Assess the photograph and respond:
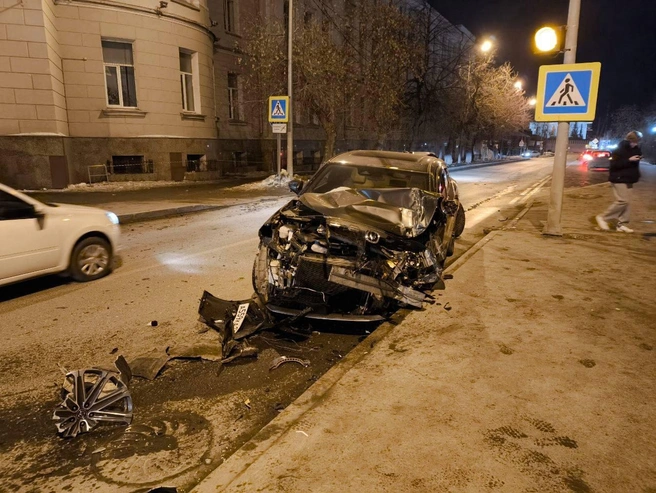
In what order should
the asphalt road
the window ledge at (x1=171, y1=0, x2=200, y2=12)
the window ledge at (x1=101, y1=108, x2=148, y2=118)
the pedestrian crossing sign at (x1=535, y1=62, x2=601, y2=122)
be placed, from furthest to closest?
the window ledge at (x1=171, y1=0, x2=200, y2=12), the window ledge at (x1=101, y1=108, x2=148, y2=118), the pedestrian crossing sign at (x1=535, y1=62, x2=601, y2=122), the asphalt road

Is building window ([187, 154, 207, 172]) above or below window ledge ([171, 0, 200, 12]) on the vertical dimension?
below

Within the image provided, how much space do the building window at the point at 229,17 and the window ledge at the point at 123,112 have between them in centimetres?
800

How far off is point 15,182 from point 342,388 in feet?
52.6

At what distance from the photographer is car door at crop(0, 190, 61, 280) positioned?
5.55 meters

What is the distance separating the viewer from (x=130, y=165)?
18547 mm

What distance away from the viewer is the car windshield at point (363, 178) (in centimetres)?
641

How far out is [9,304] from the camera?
5.71 meters

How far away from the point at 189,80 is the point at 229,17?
18.4ft

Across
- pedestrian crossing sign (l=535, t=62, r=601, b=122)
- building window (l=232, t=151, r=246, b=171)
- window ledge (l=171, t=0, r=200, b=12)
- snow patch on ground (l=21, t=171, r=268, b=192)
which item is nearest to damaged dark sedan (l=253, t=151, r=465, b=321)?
pedestrian crossing sign (l=535, t=62, r=601, b=122)

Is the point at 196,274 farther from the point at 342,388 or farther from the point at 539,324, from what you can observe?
the point at 539,324

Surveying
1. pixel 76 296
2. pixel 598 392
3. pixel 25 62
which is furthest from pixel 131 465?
pixel 25 62

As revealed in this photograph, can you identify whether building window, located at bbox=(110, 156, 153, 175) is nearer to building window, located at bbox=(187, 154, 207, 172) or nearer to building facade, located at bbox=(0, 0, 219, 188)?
building facade, located at bbox=(0, 0, 219, 188)

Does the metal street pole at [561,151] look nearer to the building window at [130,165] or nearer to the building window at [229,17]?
the building window at [130,165]

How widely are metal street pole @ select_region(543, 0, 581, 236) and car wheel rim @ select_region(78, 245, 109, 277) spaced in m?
7.56
